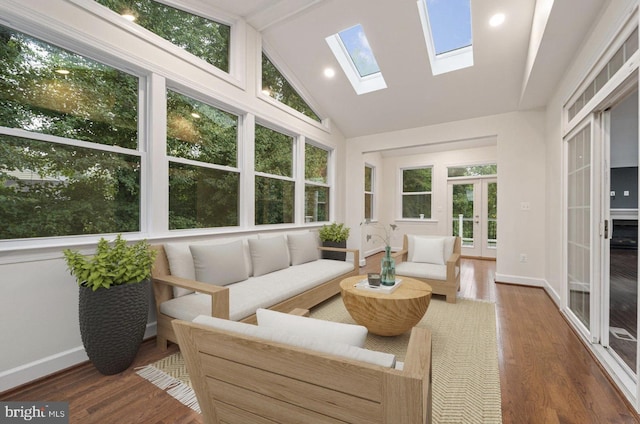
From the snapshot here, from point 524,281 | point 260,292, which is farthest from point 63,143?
point 524,281

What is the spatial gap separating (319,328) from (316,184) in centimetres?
425

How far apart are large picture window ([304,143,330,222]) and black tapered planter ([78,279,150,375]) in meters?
3.14

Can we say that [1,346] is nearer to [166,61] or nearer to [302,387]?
[302,387]

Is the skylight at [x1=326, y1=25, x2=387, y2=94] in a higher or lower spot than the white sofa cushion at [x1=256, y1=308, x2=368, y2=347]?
higher

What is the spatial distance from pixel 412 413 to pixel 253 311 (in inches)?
70.8

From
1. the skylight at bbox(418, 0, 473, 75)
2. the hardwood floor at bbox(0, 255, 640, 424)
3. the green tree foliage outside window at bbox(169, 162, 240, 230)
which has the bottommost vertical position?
the hardwood floor at bbox(0, 255, 640, 424)

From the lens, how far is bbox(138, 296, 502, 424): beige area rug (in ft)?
5.38

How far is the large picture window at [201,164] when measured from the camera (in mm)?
2867

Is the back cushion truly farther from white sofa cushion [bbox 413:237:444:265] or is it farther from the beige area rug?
white sofa cushion [bbox 413:237:444:265]

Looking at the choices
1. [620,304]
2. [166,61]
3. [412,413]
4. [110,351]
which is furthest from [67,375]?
[620,304]

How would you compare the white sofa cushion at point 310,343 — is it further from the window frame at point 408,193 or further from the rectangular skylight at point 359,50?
the window frame at point 408,193

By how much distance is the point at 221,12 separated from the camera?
329 centimetres

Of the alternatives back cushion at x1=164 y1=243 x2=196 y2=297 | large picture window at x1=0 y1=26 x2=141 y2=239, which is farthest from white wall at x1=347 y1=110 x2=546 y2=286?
large picture window at x1=0 y1=26 x2=141 y2=239

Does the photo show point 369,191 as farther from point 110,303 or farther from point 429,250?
point 110,303
